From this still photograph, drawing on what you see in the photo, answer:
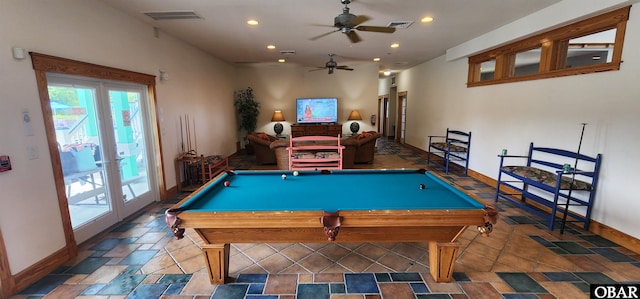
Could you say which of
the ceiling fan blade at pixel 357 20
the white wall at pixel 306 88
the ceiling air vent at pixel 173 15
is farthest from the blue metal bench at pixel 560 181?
the white wall at pixel 306 88

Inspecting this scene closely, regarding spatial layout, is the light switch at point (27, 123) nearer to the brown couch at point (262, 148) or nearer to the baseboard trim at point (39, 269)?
the baseboard trim at point (39, 269)

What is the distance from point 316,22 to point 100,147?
10.9 ft

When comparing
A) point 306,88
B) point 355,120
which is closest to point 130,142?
point 306,88

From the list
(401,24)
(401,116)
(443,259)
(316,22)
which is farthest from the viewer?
(401,116)

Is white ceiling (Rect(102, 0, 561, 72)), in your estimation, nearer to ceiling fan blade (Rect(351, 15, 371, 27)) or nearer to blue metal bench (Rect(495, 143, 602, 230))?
ceiling fan blade (Rect(351, 15, 371, 27))

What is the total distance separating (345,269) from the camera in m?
2.50

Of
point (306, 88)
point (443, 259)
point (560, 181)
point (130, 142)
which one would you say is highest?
point (306, 88)

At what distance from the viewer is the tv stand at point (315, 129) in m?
8.68

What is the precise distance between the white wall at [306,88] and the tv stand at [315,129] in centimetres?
43

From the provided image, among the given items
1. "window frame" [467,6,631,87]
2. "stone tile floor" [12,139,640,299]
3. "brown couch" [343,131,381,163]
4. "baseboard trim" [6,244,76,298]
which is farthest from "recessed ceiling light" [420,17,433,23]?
"baseboard trim" [6,244,76,298]

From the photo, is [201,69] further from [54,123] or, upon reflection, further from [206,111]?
[54,123]

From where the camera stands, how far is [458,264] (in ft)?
8.39

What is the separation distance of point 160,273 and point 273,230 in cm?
131

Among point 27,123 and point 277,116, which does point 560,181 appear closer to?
point 27,123
